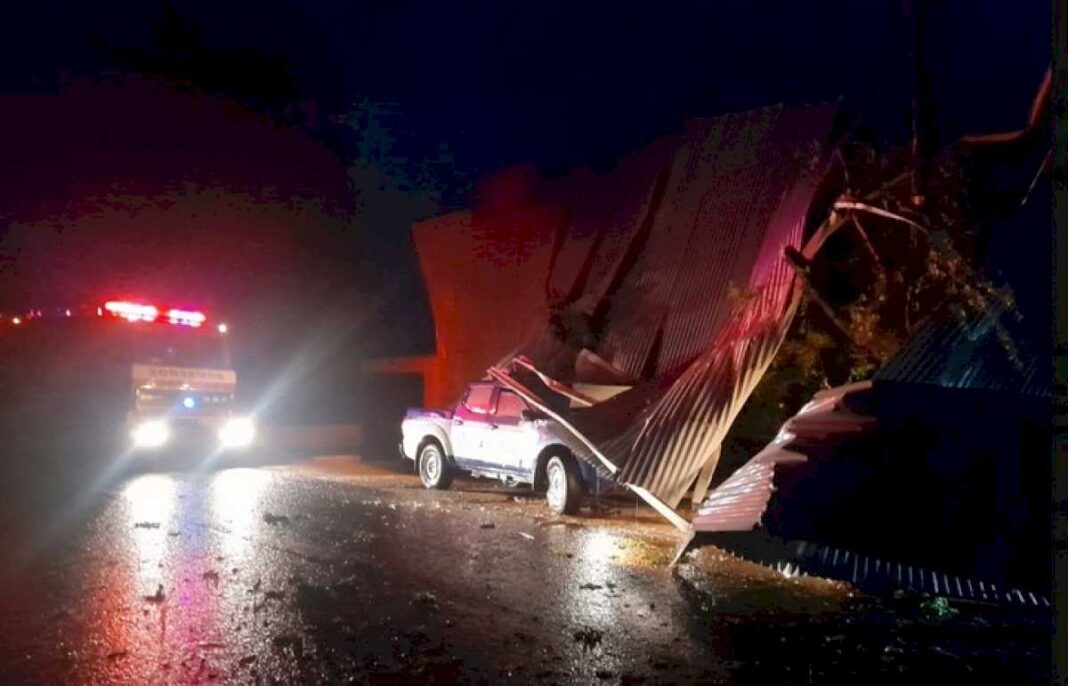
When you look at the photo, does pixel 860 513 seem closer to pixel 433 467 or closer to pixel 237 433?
pixel 433 467

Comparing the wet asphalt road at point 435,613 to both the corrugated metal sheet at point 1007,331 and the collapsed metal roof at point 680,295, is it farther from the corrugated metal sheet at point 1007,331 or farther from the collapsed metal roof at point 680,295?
the corrugated metal sheet at point 1007,331

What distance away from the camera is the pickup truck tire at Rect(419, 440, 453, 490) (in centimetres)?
1576

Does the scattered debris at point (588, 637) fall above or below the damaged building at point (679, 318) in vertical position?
below

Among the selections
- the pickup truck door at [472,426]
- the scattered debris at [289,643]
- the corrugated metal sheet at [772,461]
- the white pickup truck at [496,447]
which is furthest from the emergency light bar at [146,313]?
the corrugated metal sheet at [772,461]

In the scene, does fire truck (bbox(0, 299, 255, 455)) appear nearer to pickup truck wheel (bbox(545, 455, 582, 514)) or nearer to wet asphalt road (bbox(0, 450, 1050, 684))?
wet asphalt road (bbox(0, 450, 1050, 684))

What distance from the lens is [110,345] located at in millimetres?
18281

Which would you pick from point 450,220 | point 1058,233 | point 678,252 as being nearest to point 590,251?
point 678,252

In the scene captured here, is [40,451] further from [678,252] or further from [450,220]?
[678,252]

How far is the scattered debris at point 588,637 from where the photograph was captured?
21.2ft

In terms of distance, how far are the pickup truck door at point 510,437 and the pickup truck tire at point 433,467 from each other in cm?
155

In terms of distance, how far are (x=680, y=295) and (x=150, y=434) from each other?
1023cm

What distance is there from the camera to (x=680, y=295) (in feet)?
49.6

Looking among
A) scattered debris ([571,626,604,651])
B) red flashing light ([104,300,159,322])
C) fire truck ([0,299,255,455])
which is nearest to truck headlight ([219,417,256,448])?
fire truck ([0,299,255,455])

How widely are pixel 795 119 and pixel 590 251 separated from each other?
4686 millimetres
